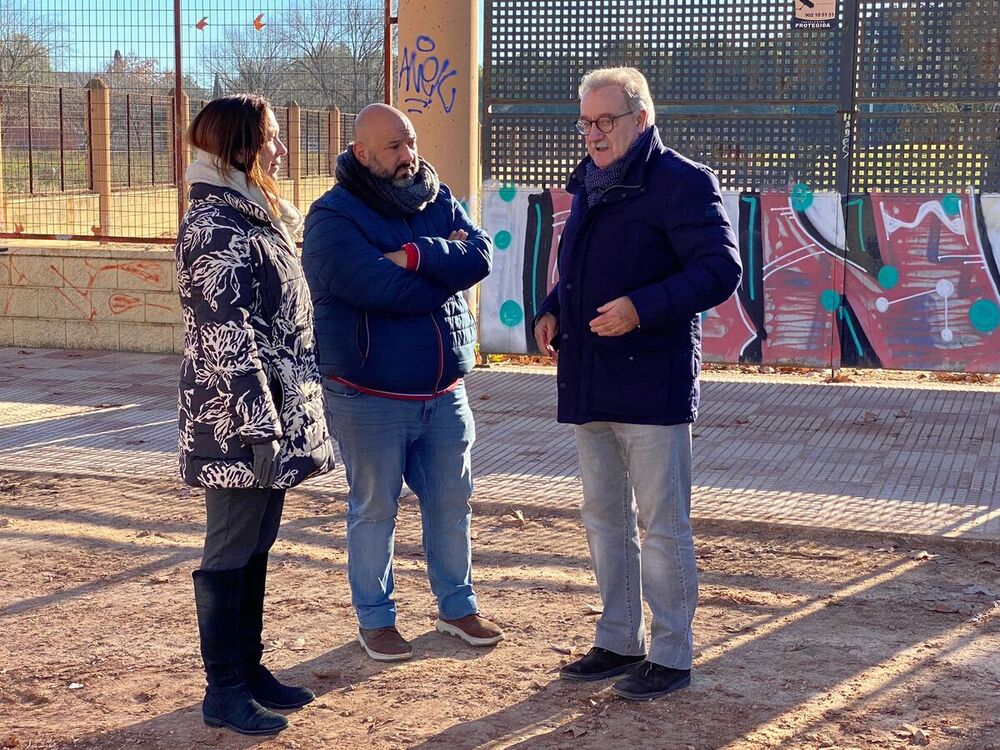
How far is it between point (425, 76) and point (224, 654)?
6.63m

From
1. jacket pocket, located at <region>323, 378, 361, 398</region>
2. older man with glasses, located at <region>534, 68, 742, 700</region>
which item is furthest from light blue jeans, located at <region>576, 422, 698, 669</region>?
jacket pocket, located at <region>323, 378, 361, 398</region>

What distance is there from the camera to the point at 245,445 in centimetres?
375

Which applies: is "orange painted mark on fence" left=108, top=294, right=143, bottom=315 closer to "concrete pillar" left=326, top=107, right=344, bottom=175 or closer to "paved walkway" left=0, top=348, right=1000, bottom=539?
"paved walkway" left=0, top=348, right=1000, bottom=539

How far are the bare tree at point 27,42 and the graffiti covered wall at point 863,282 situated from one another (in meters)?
5.00

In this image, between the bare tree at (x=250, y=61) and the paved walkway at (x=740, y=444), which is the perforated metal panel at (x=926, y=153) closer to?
the paved walkway at (x=740, y=444)

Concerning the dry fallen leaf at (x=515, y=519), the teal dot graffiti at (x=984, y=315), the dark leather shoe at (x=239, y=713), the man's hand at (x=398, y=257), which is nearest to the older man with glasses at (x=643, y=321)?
the man's hand at (x=398, y=257)

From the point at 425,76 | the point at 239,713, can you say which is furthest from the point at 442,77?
the point at 239,713

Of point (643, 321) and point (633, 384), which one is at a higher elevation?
point (643, 321)

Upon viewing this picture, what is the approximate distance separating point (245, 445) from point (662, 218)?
1.40m

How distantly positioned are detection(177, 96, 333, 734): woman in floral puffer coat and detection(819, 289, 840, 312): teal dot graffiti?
6290 millimetres

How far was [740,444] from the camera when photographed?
7762 millimetres

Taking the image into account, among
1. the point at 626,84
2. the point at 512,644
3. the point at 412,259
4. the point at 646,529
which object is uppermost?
the point at 626,84

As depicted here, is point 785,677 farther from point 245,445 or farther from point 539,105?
point 539,105

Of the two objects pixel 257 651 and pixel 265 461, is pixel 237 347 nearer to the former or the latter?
pixel 265 461
